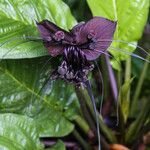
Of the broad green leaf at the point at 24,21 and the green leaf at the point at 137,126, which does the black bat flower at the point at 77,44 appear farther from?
the green leaf at the point at 137,126

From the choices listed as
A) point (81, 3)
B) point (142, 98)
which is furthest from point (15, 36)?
point (142, 98)

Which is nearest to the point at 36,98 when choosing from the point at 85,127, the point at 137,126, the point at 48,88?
the point at 48,88

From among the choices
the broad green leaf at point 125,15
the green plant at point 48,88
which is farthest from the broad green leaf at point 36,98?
the broad green leaf at point 125,15

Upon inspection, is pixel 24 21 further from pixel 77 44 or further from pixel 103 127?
pixel 103 127

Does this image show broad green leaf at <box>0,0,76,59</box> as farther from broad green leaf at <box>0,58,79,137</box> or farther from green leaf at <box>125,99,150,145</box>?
green leaf at <box>125,99,150,145</box>

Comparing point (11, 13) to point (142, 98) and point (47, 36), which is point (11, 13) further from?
point (142, 98)

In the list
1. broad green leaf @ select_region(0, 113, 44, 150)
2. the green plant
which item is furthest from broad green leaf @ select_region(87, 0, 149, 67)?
broad green leaf @ select_region(0, 113, 44, 150)
